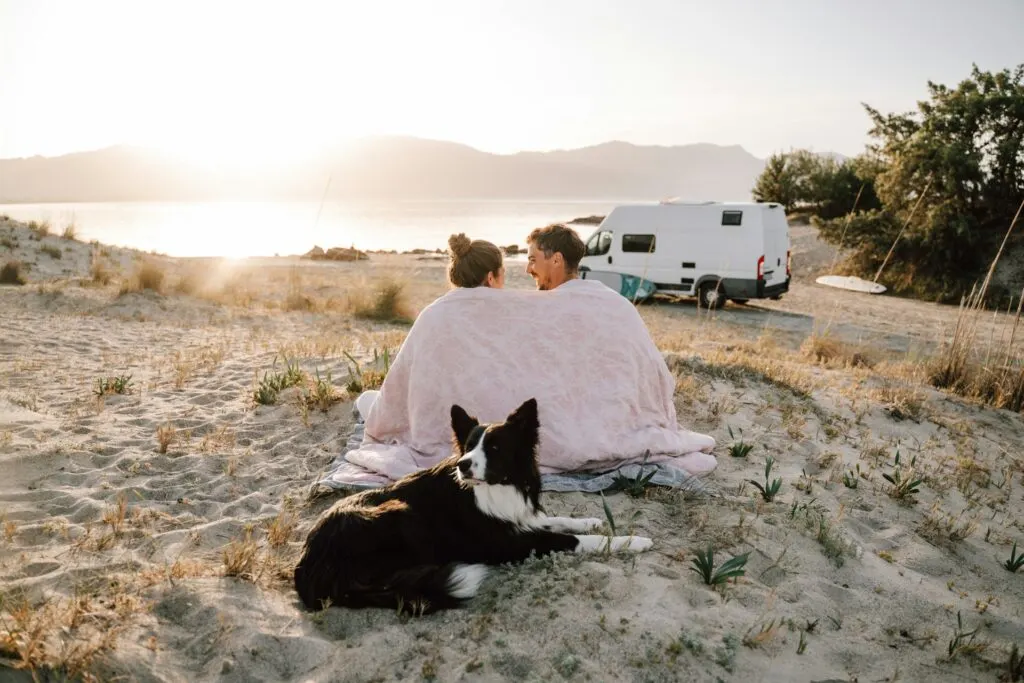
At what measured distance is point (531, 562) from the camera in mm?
3471

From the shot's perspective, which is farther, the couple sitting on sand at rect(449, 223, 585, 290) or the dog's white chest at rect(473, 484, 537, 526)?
the couple sitting on sand at rect(449, 223, 585, 290)

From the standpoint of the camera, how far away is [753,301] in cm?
1961

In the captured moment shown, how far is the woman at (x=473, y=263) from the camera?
4.55 metres

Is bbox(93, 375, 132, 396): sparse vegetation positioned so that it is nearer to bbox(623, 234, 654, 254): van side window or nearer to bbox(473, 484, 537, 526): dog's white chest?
bbox(473, 484, 537, 526): dog's white chest

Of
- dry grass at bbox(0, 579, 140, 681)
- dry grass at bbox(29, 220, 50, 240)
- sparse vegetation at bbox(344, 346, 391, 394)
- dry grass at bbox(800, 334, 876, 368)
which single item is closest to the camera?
dry grass at bbox(0, 579, 140, 681)

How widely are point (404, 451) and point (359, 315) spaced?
8937mm

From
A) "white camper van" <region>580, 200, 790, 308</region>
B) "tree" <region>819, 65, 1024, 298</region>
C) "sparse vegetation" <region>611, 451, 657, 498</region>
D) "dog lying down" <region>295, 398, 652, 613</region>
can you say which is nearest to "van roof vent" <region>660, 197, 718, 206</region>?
"white camper van" <region>580, 200, 790, 308</region>

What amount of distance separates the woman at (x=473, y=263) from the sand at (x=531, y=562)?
5.61 feet

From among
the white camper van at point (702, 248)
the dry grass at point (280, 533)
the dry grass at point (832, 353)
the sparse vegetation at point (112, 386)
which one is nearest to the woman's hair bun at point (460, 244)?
the dry grass at point (280, 533)

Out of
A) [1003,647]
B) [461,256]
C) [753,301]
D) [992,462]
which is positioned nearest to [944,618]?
[1003,647]

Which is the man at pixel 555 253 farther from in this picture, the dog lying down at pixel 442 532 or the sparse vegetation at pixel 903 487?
the sparse vegetation at pixel 903 487

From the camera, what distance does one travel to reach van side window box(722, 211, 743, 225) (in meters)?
16.5

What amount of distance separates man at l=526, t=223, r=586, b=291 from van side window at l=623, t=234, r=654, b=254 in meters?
13.6

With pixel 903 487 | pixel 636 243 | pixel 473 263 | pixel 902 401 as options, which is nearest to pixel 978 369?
pixel 902 401
